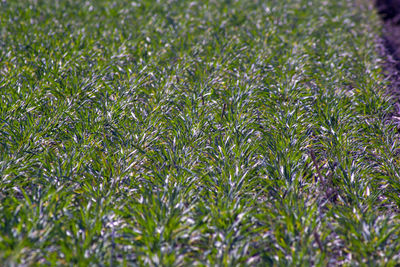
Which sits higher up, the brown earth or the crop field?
the crop field

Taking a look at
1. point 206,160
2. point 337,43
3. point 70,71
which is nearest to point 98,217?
point 206,160

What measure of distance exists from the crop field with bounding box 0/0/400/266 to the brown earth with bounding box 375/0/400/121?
256 mm

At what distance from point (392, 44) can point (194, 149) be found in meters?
6.08

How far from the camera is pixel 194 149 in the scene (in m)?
4.01

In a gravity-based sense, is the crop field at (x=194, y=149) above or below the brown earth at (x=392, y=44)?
above

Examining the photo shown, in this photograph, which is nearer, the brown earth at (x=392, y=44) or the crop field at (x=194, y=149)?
the crop field at (x=194, y=149)

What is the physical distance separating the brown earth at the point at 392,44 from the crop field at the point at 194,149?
0.26 metres

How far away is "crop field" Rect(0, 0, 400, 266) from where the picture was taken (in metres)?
2.82

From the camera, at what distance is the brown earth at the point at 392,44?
19.2 feet

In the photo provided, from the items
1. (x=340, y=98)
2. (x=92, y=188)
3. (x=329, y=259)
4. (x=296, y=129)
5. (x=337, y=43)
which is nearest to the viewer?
(x=329, y=259)

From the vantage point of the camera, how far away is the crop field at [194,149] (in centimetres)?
282

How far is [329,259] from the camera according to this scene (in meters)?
2.80

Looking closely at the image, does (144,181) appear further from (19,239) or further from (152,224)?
(19,239)

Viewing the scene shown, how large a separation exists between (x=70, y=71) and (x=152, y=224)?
3.83 meters
